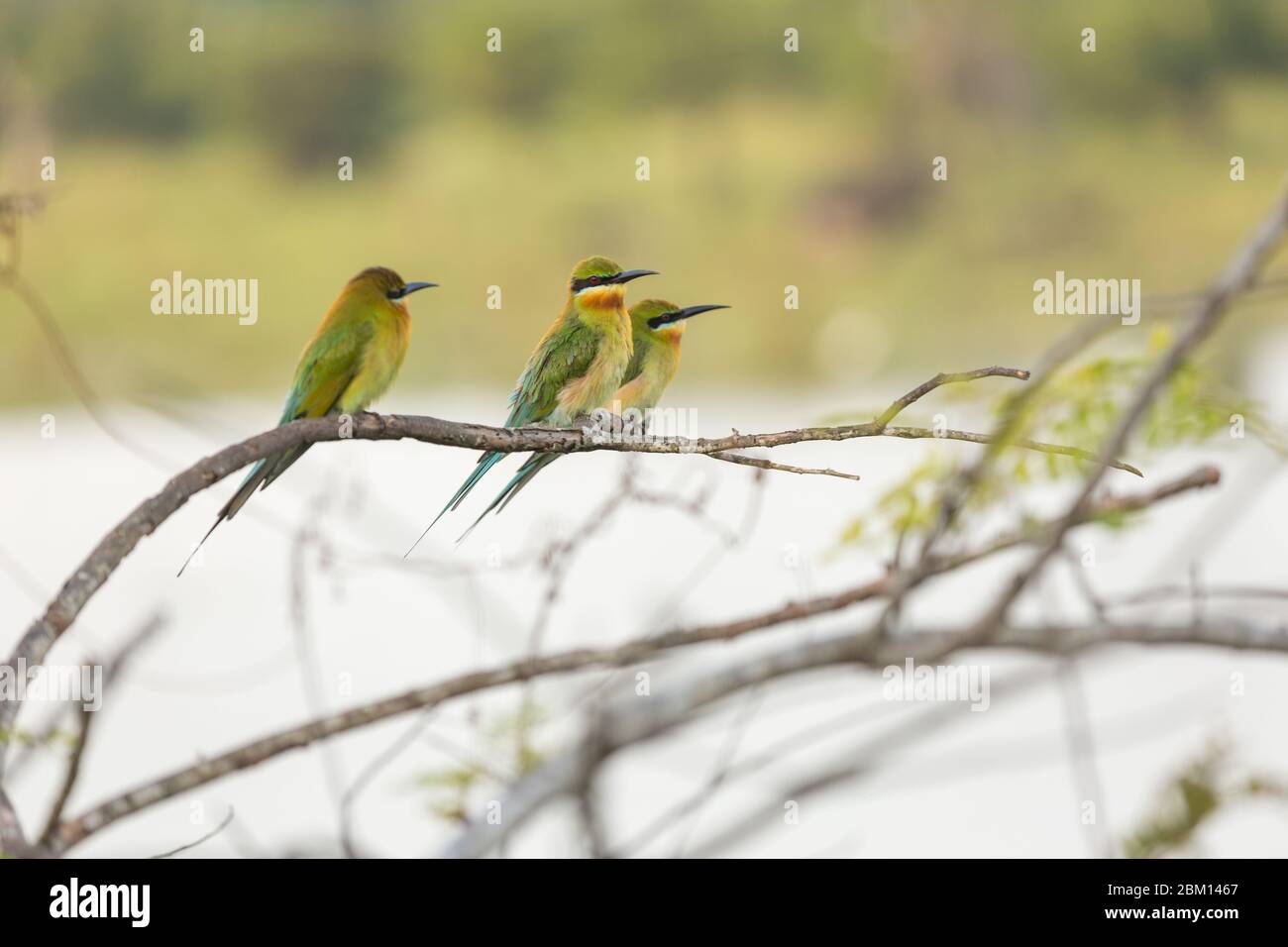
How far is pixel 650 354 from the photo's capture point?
163cm

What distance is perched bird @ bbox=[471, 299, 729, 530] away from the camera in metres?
1.58

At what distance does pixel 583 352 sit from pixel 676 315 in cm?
11

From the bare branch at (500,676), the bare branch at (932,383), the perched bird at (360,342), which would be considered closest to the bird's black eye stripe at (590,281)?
the perched bird at (360,342)

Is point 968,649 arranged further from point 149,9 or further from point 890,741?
point 149,9

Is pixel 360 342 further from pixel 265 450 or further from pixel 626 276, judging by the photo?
pixel 265 450

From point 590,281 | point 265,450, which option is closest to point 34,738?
point 265,450

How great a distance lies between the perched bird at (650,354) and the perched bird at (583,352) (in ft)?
0.15

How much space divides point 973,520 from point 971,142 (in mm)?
9834

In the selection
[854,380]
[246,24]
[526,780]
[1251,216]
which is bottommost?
[526,780]

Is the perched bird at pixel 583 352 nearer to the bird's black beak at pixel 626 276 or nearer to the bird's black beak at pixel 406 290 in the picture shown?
the bird's black beak at pixel 626 276

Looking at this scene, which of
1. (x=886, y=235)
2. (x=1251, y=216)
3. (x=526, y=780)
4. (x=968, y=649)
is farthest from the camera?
(x=886, y=235)

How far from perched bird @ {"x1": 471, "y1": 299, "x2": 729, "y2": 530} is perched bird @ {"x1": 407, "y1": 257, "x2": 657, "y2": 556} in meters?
0.05

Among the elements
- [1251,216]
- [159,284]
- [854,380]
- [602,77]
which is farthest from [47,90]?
Result: [159,284]

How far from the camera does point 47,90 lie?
31.3 feet
